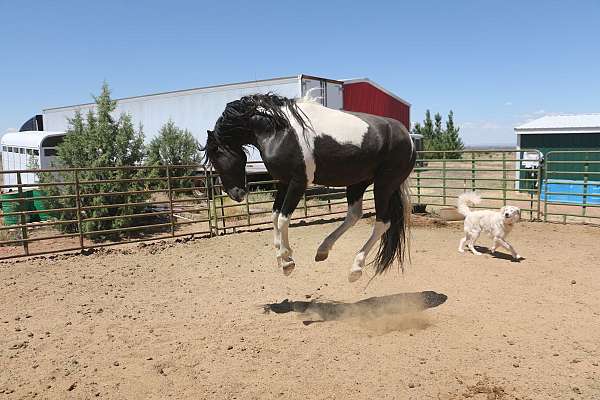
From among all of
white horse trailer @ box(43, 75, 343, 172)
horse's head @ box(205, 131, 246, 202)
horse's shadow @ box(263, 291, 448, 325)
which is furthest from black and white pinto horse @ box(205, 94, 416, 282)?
white horse trailer @ box(43, 75, 343, 172)

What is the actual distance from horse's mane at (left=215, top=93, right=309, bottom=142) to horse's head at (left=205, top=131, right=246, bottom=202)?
8cm

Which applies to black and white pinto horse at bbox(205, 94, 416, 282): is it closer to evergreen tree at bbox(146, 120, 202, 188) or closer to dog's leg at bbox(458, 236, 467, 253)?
dog's leg at bbox(458, 236, 467, 253)

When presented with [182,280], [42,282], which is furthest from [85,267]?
[182,280]

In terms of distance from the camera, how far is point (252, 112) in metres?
3.67

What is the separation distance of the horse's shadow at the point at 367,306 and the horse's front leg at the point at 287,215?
0.81 meters

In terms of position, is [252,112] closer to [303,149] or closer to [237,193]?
[303,149]

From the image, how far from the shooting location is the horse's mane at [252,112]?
3605mm

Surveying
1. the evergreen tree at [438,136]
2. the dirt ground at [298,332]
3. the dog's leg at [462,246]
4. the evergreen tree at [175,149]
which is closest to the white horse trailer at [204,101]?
the evergreen tree at [175,149]

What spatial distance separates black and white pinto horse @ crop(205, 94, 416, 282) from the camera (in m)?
→ 3.50

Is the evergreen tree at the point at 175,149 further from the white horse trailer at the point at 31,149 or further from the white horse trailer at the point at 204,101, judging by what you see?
the white horse trailer at the point at 31,149

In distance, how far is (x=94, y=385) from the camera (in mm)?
3219

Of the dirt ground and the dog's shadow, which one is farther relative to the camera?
the dog's shadow

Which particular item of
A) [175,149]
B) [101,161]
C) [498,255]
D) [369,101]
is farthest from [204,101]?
[498,255]

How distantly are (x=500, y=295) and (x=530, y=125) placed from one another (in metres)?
15.1
